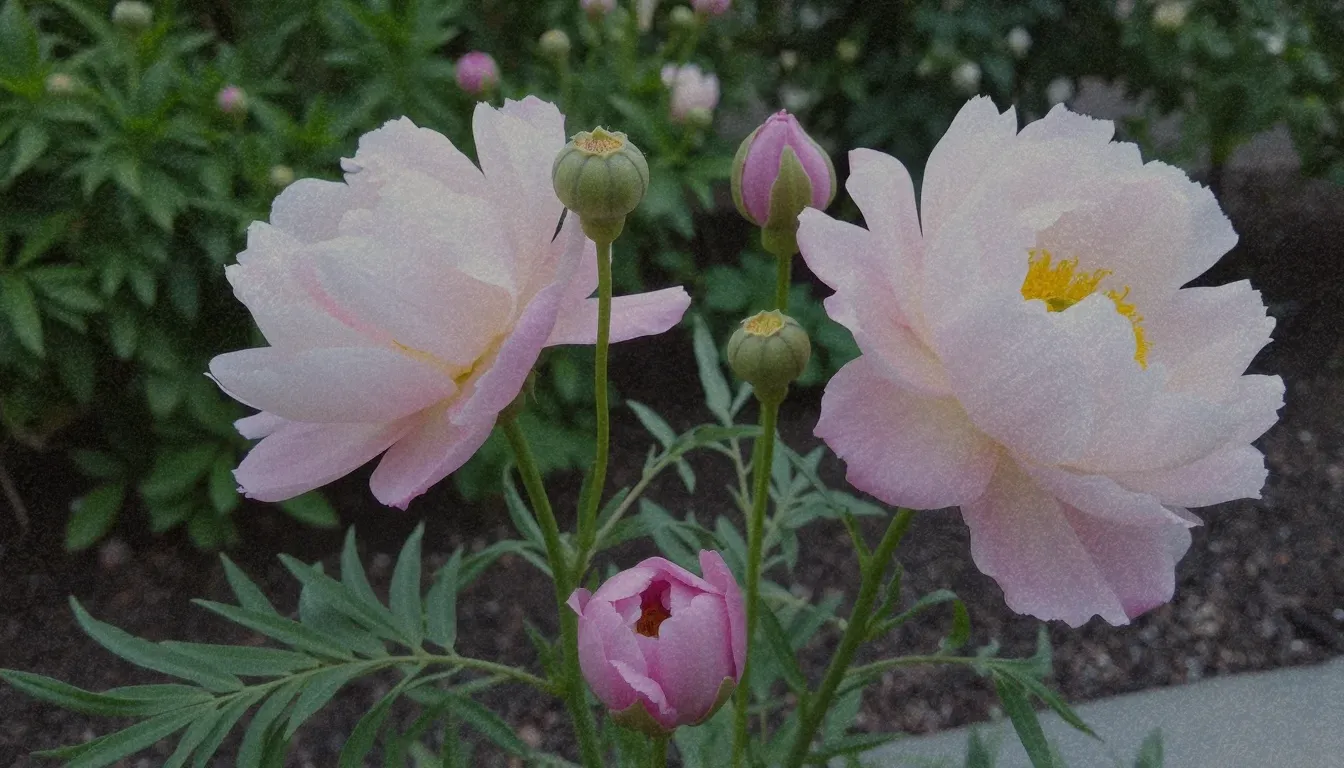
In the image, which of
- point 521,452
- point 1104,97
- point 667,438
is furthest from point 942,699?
point 1104,97

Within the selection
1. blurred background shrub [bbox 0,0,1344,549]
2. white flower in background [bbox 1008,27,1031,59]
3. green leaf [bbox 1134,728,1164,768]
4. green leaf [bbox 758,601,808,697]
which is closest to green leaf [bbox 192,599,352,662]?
green leaf [bbox 758,601,808,697]

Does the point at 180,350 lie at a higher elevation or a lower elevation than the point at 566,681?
lower

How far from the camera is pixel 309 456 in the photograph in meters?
0.41

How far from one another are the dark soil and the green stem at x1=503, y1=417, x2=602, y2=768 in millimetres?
881

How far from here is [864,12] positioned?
206cm

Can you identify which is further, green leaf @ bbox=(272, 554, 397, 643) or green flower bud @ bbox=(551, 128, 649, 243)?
green leaf @ bbox=(272, 554, 397, 643)

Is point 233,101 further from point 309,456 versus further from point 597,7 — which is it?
point 309,456

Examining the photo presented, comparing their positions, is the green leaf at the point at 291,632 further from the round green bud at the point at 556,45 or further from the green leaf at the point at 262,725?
the round green bud at the point at 556,45

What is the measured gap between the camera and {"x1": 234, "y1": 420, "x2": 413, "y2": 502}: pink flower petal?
40cm

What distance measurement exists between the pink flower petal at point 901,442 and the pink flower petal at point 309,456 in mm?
158

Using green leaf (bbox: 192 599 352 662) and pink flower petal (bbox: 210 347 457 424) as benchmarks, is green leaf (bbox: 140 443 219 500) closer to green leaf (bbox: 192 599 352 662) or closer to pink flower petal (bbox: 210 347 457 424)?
green leaf (bbox: 192 599 352 662)

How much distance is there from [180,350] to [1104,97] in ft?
6.71

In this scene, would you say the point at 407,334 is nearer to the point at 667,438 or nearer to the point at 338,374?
the point at 338,374

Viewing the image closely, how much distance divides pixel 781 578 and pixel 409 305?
→ 1.30 meters
